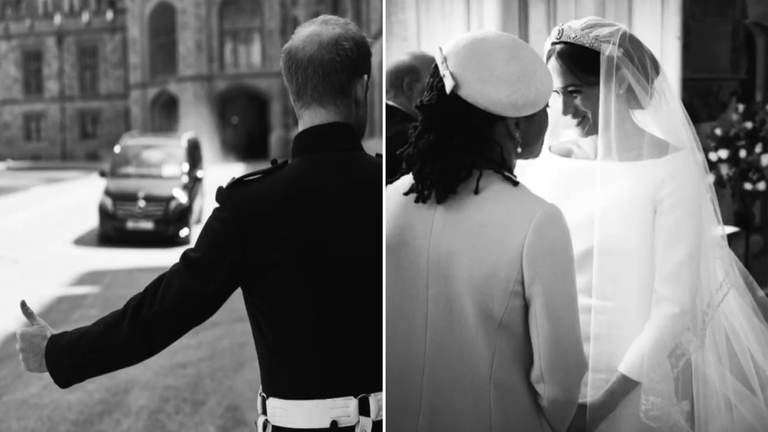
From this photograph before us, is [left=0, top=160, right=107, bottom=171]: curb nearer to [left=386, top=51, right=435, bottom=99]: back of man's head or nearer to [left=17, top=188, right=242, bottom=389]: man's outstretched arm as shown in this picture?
[left=17, top=188, right=242, bottom=389]: man's outstretched arm

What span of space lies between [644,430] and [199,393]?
1.45 metres

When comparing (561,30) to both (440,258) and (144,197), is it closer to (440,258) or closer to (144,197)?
(440,258)

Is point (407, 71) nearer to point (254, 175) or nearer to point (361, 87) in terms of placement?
point (361, 87)

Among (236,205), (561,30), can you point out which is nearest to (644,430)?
(561,30)

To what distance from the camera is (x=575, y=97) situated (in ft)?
7.73

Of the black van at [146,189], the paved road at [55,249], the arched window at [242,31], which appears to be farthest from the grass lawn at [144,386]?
the arched window at [242,31]

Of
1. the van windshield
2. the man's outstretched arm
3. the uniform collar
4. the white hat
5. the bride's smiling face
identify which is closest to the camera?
the man's outstretched arm

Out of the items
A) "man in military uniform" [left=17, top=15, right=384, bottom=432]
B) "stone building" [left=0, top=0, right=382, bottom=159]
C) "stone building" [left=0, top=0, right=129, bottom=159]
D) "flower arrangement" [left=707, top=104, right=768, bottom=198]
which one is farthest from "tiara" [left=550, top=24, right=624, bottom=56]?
"stone building" [left=0, top=0, right=129, bottom=159]

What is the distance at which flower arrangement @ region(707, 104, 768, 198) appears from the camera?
2510mm

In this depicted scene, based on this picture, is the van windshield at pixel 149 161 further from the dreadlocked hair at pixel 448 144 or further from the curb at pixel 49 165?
the dreadlocked hair at pixel 448 144

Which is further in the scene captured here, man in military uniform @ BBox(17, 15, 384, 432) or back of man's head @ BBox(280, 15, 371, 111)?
back of man's head @ BBox(280, 15, 371, 111)

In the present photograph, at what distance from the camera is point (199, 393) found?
251 centimetres

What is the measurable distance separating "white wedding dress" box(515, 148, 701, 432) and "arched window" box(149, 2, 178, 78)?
1.36 m

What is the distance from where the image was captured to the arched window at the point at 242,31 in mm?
2643
